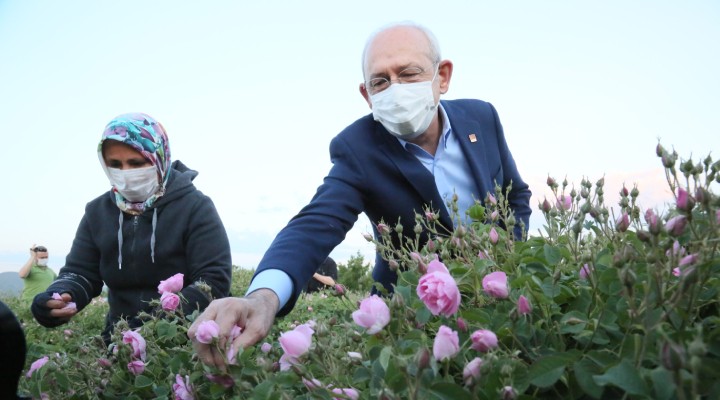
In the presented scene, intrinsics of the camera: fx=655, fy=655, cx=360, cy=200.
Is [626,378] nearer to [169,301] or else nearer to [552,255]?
[552,255]

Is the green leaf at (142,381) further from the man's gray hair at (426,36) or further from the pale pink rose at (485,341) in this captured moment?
the man's gray hair at (426,36)

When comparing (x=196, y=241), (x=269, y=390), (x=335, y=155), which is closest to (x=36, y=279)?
(x=196, y=241)

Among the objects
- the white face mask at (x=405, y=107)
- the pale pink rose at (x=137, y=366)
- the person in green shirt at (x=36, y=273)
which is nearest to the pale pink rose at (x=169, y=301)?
the pale pink rose at (x=137, y=366)

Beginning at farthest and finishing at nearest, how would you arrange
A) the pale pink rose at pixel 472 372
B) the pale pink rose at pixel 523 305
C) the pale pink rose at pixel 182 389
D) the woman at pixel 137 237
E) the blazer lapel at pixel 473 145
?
the woman at pixel 137 237 → the blazer lapel at pixel 473 145 → the pale pink rose at pixel 182 389 → the pale pink rose at pixel 523 305 → the pale pink rose at pixel 472 372

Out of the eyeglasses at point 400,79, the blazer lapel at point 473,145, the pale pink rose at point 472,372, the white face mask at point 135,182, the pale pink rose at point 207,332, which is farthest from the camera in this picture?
the white face mask at point 135,182

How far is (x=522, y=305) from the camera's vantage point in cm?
115

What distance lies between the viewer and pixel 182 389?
5.53 ft

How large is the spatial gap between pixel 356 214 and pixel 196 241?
1304 mm

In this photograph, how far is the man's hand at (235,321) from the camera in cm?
160

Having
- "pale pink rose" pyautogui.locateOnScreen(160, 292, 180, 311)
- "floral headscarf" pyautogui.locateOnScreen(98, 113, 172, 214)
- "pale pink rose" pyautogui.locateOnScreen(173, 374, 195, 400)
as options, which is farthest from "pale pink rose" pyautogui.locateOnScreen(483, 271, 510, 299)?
"floral headscarf" pyautogui.locateOnScreen(98, 113, 172, 214)

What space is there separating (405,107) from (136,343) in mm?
1742

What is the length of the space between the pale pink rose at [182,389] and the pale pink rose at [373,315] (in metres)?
0.64

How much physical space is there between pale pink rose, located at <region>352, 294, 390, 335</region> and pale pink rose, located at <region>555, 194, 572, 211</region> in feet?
3.02

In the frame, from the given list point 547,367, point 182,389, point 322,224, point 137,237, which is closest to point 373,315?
point 547,367
